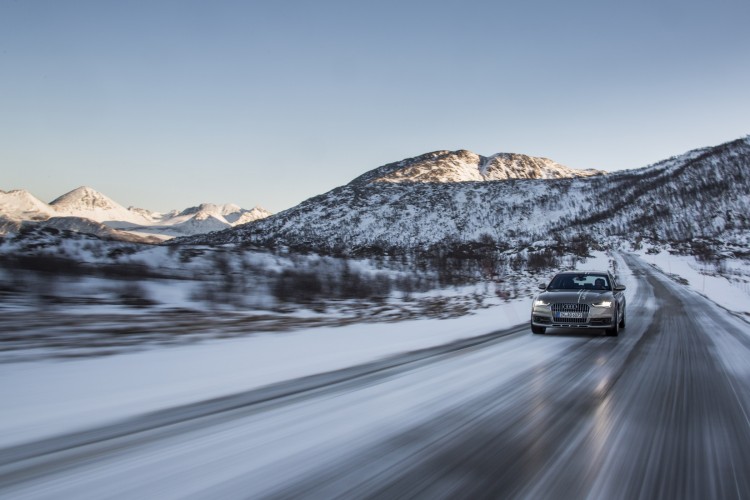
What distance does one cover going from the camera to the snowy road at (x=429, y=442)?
2785mm

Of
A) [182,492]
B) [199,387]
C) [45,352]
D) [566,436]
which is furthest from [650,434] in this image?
[45,352]

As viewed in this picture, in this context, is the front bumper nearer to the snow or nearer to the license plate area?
the license plate area

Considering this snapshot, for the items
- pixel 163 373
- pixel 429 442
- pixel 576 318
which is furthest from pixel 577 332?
pixel 163 373

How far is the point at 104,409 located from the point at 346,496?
10.0ft

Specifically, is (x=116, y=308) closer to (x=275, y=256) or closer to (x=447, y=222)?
(x=275, y=256)

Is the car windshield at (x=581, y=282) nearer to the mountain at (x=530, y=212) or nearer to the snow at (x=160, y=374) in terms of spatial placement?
the snow at (x=160, y=374)

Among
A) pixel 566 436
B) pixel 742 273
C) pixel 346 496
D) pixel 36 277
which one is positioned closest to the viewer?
pixel 346 496

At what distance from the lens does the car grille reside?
10.2 meters

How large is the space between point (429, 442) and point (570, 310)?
7.82 m

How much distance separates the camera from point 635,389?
5.49 meters

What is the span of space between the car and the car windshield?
0.07ft

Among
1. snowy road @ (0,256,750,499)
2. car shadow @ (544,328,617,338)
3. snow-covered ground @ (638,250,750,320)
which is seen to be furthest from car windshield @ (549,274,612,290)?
snow-covered ground @ (638,250,750,320)

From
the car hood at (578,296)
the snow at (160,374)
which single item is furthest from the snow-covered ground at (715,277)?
the snow at (160,374)

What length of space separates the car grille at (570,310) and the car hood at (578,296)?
0.09m
